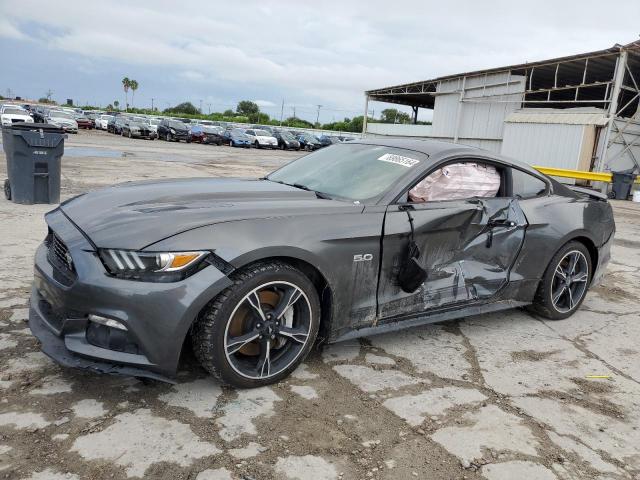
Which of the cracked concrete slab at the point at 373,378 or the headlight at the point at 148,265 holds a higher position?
the headlight at the point at 148,265

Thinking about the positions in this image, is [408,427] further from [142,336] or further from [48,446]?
[48,446]

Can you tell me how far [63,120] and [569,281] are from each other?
3500 centimetres

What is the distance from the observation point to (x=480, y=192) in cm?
414

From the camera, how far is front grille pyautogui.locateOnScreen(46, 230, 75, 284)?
2859mm

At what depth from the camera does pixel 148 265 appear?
2725 mm

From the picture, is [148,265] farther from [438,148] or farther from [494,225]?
[494,225]

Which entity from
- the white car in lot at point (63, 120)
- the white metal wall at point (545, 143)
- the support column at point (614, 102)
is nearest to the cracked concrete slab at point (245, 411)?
the support column at point (614, 102)

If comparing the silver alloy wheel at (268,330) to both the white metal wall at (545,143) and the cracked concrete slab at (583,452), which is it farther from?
the white metal wall at (545,143)

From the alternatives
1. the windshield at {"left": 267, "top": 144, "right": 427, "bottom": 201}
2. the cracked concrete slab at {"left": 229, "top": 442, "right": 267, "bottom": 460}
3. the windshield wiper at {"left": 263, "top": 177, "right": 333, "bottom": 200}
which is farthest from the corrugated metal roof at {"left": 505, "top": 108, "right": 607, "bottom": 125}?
the cracked concrete slab at {"left": 229, "top": 442, "right": 267, "bottom": 460}

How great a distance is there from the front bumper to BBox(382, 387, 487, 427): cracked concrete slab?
4.00ft

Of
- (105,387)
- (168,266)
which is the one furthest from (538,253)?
(105,387)

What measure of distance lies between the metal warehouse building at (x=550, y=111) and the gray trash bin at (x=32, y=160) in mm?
18777

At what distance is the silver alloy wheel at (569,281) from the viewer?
15.2 ft

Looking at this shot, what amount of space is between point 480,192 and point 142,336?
2.74m
